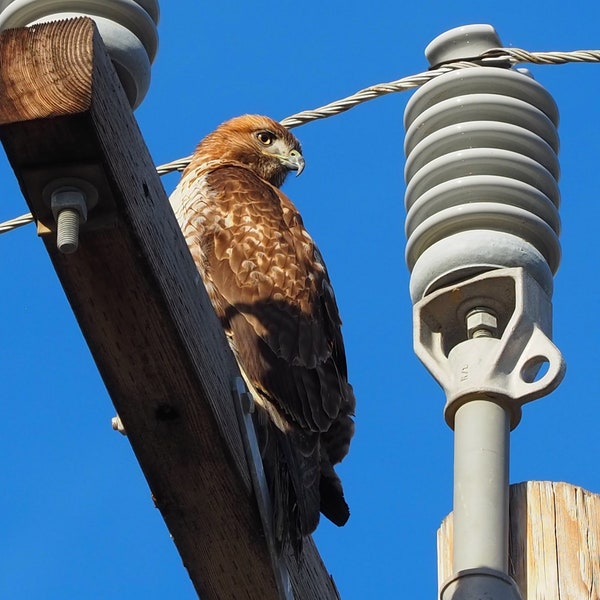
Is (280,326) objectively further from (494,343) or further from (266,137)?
(266,137)

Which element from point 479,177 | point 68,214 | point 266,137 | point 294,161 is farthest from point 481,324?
point 266,137

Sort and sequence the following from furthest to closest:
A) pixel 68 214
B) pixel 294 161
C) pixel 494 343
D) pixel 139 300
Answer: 1. pixel 294 161
2. pixel 494 343
3. pixel 139 300
4. pixel 68 214

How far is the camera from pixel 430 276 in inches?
155

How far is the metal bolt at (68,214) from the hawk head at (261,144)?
3.99 meters

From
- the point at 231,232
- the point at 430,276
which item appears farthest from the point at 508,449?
the point at 231,232

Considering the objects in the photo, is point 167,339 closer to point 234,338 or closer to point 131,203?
point 131,203

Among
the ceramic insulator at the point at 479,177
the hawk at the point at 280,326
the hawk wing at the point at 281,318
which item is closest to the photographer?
the ceramic insulator at the point at 479,177

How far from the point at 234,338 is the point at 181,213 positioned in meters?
0.98

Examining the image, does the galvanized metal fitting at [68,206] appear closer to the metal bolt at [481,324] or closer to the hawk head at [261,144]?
the metal bolt at [481,324]

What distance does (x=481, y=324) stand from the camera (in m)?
3.81

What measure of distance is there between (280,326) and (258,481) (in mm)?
1273

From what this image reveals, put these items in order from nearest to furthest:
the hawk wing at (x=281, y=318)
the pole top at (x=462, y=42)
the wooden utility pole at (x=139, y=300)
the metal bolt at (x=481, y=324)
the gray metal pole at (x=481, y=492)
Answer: the wooden utility pole at (x=139, y=300) → the gray metal pole at (x=481, y=492) → the metal bolt at (x=481, y=324) → the hawk wing at (x=281, y=318) → the pole top at (x=462, y=42)

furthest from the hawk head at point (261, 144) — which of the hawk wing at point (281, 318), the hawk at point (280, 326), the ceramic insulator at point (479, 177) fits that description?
the ceramic insulator at point (479, 177)

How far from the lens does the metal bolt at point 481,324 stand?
380cm
